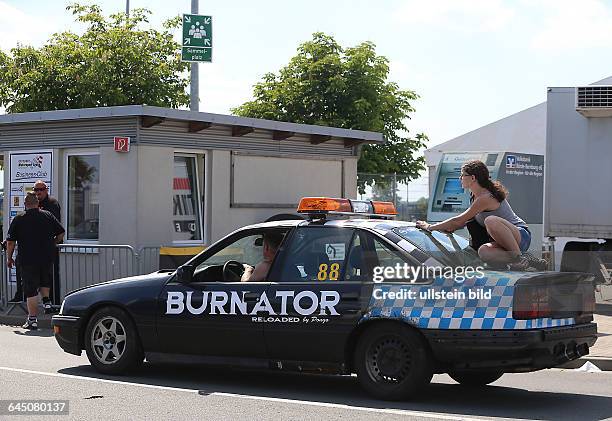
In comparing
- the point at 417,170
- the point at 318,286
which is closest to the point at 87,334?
the point at 318,286

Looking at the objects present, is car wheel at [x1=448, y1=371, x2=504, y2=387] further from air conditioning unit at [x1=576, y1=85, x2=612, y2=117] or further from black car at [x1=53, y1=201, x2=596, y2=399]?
air conditioning unit at [x1=576, y1=85, x2=612, y2=117]

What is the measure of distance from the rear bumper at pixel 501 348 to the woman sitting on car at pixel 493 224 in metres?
0.76

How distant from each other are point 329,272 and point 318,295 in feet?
0.73

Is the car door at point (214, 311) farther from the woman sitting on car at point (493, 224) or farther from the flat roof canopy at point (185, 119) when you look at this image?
the flat roof canopy at point (185, 119)

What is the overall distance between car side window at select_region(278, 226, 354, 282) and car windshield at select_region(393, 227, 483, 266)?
486 mm

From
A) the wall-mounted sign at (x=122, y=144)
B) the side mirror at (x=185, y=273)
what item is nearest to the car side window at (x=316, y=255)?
the side mirror at (x=185, y=273)

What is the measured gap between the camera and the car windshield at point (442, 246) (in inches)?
324

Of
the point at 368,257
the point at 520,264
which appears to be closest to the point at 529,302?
the point at 520,264

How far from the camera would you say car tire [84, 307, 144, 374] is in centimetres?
915

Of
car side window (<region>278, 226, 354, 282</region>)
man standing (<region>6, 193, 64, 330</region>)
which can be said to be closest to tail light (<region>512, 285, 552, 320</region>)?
car side window (<region>278, 226, 354, 282</region>)

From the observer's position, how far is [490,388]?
8883mm

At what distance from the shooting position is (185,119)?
16.0 m

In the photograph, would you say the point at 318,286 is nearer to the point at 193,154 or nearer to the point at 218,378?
the point at 218,378

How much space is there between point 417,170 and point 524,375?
22.5 metres
